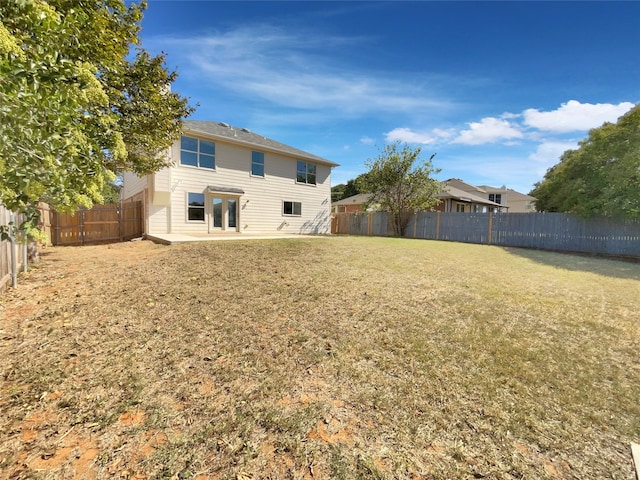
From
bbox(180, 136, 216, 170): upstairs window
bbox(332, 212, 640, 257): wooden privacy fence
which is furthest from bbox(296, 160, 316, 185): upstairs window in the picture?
bbox(332, 212, 640, 257): wooden privacy fence

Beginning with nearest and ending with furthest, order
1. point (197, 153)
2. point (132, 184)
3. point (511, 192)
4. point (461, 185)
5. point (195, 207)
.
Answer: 1. point (197, 153)
2. point (195, 207)
3. point (132, 184)
4. point (461, 185)
5. point (511, 192)

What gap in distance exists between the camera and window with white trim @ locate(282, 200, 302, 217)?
1828cm

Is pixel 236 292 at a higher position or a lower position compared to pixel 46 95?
lower

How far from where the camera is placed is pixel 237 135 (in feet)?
Answer: 55.2

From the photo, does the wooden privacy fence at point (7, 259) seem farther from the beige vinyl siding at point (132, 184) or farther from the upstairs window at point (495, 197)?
the upstairs window at point (495, 197)

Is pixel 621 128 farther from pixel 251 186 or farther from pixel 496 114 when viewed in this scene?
pixel 251 186

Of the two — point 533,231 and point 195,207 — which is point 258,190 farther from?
point 533,231

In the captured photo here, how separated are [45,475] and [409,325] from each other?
12.0 feet

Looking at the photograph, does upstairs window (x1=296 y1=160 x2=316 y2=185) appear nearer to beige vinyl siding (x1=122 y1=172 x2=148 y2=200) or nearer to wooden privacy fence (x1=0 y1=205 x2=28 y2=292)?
beige vinyl siding (x1=122 y1=172 x2=148 y2=200)

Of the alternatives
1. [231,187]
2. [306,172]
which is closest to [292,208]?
[306,172]

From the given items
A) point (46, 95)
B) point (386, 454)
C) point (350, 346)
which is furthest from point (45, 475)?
point (350, 346)

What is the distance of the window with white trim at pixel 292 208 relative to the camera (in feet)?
60.0

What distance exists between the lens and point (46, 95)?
6.17 ft

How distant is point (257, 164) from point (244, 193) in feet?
6.52
